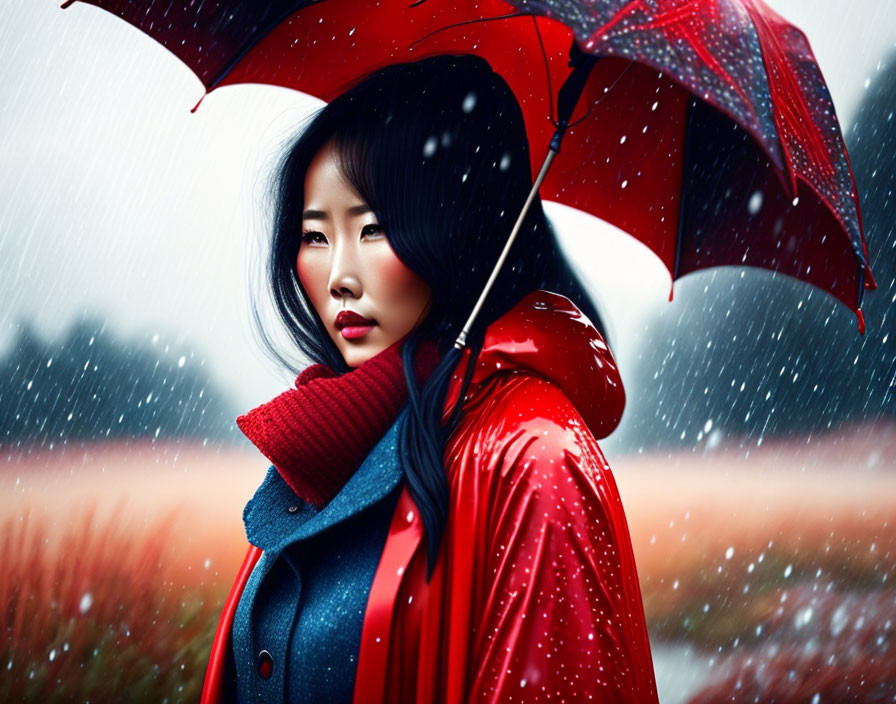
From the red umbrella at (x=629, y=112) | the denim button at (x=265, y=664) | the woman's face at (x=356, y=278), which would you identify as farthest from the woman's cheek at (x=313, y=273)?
the denim button at (x=265, y=664)

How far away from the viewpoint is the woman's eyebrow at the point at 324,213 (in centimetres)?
173

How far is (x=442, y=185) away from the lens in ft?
5.56

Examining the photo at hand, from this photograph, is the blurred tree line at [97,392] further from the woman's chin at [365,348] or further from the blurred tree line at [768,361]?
the woman's chin at [365,348]

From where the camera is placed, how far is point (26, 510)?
378 centimetres

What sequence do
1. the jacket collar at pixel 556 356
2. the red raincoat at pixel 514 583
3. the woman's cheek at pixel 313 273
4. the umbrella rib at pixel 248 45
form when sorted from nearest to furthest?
the red raincoat at pixel 514 583
the jacket collar at pixel 556 356
the woman's cheek at pixel 313 273
the umbrella rib at pixel 248 45

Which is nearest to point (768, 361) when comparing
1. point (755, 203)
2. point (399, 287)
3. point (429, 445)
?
point (755, 203)

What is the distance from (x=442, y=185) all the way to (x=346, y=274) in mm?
247

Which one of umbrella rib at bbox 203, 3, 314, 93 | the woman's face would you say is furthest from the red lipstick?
umbrella rib at bbox 203, 3, 314, 93

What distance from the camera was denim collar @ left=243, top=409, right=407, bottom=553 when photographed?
1.53m

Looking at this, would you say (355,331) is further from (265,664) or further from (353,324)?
(265,664)

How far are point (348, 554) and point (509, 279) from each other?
2.04ft

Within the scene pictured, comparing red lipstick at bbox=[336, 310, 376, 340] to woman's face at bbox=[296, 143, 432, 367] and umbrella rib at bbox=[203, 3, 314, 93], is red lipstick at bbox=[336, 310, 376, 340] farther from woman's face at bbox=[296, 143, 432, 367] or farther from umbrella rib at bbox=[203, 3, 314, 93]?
umbrella rib at bbox=[203, 3, 314, 93]

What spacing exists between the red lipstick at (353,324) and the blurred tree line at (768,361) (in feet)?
8.13

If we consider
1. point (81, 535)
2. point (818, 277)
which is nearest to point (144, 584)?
point (81, 535)
